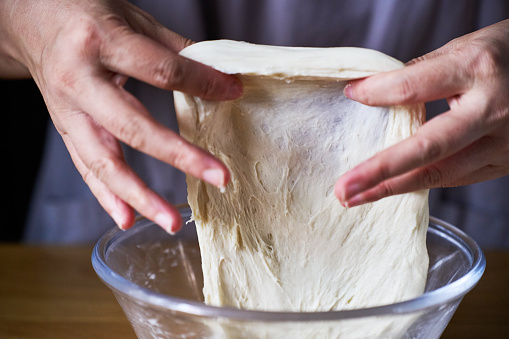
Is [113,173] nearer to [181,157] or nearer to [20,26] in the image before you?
[181,157]

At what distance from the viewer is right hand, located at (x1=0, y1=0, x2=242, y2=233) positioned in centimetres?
45

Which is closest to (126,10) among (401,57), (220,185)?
(220,185)

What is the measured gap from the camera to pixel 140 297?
1.53 feet

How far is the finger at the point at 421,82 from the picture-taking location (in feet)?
Result: 1.53

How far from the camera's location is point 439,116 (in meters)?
0.47

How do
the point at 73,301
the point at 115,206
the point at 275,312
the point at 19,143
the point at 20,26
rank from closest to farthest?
the point at 275,312
the point at 115,206
the point at 20,26
the point at 73,301
the point at 19,143

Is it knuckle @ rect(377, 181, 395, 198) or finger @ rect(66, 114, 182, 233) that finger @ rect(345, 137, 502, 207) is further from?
finger @ rect(66, 114, 182, 233)

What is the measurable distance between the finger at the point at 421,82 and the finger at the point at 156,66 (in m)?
0.16

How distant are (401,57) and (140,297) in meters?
0.78

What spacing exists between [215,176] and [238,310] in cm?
12

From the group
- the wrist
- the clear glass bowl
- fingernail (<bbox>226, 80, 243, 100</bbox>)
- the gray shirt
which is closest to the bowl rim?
the clear glass bowl

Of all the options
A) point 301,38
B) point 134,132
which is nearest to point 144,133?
point 134,132

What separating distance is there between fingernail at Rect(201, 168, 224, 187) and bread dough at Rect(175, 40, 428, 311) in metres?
0.11

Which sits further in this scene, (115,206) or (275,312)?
(115,206)
